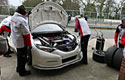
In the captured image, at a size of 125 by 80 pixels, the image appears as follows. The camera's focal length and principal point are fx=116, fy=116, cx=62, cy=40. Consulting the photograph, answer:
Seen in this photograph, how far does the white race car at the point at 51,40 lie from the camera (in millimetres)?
3396

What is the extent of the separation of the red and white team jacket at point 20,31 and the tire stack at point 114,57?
105 inches

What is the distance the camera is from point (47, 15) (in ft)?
15.1

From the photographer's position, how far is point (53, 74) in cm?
361

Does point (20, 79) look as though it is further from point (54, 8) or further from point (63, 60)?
point (54, 8)

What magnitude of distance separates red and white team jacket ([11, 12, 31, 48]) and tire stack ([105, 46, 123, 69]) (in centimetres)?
267

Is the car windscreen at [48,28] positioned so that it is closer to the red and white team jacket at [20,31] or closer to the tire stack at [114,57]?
the red and white team jacket at [20,31]

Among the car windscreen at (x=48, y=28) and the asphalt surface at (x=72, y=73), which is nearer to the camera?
the asphalt surface at (x=72, y=73)

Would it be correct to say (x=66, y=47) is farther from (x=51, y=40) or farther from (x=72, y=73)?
(x=72, y=73)

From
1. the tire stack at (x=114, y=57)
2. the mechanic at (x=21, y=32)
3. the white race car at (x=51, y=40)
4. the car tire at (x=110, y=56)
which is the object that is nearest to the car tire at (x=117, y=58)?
the tire stack at (x=114, y=57)

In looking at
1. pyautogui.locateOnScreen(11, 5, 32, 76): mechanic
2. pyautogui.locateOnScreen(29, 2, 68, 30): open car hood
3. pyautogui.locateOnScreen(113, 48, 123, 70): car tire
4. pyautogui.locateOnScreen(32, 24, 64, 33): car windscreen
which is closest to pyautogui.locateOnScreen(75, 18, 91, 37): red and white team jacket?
pyautogui.locateOnScreen(32, 24, 64, 33): car windscreen

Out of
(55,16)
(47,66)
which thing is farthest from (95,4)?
(47,66)

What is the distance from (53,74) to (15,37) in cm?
158

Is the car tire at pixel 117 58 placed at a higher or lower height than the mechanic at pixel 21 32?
lower

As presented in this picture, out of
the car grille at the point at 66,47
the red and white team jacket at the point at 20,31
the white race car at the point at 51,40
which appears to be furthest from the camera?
the car grille at the point at 66,47
